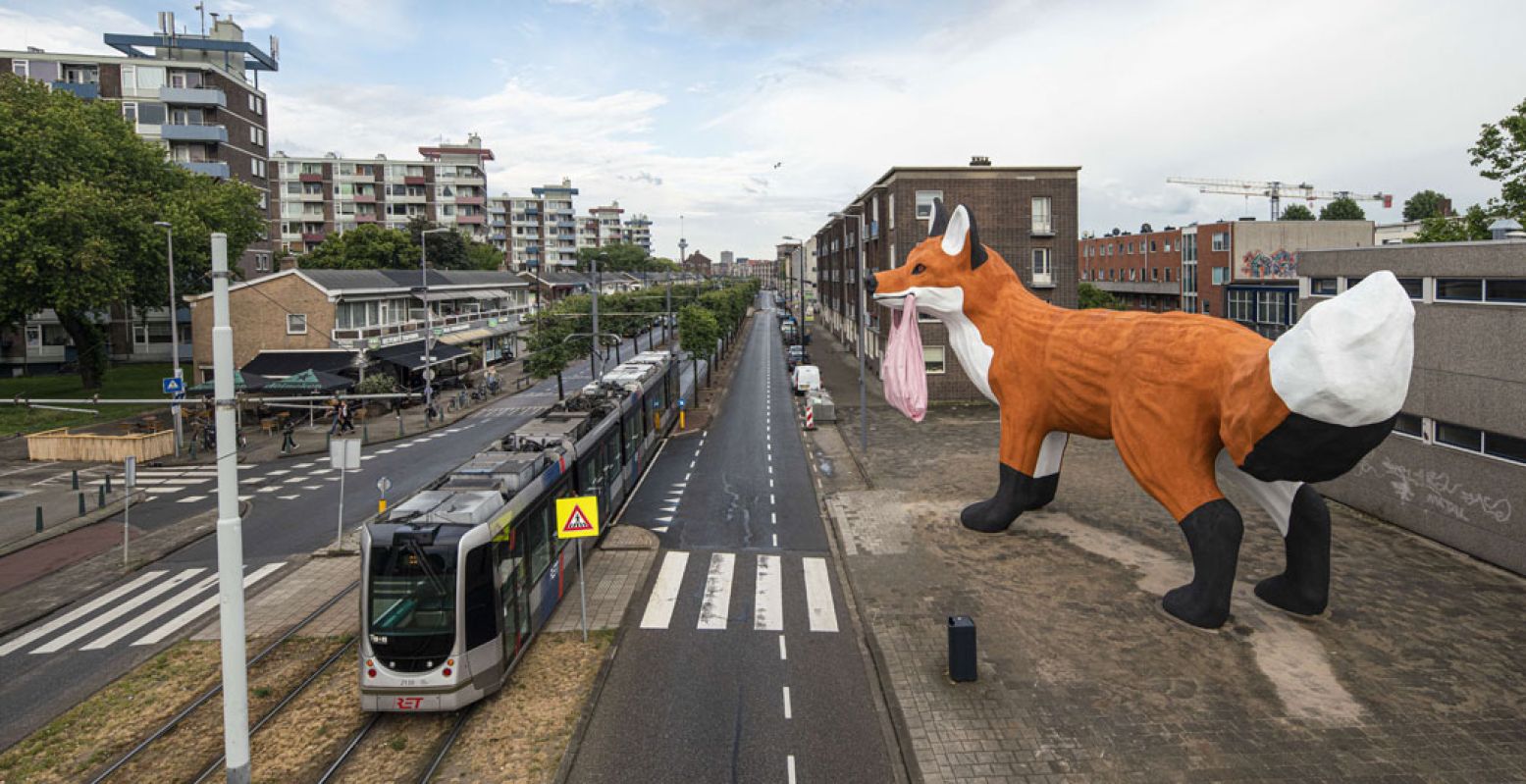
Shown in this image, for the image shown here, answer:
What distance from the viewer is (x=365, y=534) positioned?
1212cm

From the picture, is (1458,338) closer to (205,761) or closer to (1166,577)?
(1166,577)

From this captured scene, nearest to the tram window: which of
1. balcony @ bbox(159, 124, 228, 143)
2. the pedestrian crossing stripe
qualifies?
the pedestrian crossing stripe

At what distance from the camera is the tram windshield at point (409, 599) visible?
11938 millimetres

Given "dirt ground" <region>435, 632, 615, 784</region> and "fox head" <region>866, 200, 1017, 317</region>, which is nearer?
"dirt ground" <region>435, 632, 615, 784</region>

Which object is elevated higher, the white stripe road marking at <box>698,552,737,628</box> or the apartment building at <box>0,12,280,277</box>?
the apartment building at <box>0,12,280,277</box>

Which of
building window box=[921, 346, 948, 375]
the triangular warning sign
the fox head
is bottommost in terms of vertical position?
the triangular warning sign

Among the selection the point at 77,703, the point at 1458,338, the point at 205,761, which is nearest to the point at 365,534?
the point at 205,761

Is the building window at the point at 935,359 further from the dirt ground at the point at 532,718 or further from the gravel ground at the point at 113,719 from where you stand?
the gravel ground at the point at 113,719

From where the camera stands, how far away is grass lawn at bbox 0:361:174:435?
1543 inches

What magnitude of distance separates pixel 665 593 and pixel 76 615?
12077 mm

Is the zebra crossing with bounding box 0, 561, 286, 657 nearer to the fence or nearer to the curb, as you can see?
the curb

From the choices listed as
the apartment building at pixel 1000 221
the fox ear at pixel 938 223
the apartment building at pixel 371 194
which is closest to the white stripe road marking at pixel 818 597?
the fox ear at pixel 938 223

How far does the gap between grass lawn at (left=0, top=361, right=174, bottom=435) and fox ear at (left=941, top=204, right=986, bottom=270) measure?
39.8m

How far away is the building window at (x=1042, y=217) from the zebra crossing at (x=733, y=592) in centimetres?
3010
